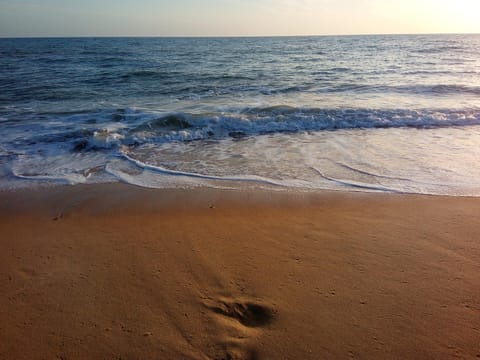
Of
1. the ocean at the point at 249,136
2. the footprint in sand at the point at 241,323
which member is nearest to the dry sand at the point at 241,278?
the footprint in sand at the point at 241,323

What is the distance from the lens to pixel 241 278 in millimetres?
2998

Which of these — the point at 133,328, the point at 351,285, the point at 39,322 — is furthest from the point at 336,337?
the point at 39,322

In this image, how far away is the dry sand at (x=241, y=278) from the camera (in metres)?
2.37

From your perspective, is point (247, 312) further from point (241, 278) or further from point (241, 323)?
point (241, 278)

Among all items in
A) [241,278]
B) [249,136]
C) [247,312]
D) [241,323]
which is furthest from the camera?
[249,136]

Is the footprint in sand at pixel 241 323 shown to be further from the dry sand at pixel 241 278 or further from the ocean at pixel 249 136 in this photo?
the ocean at pixel 249 136

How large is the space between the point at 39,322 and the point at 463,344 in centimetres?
301

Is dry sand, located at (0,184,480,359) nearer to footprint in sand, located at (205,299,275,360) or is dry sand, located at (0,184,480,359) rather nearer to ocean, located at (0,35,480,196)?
footprint in sand, located at (205,299,275,360)

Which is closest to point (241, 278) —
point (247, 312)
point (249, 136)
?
point (247, 312)

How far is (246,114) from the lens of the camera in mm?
9953

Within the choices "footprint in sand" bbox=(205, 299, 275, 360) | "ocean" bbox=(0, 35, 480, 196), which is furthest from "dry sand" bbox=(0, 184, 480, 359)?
"ocean" bbox=(0, 35, 480, 196)

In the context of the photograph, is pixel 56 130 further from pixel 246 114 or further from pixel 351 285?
pixel 351 285

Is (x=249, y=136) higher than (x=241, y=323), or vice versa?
(x=249, y=136)

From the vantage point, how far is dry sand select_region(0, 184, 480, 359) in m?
2.37
